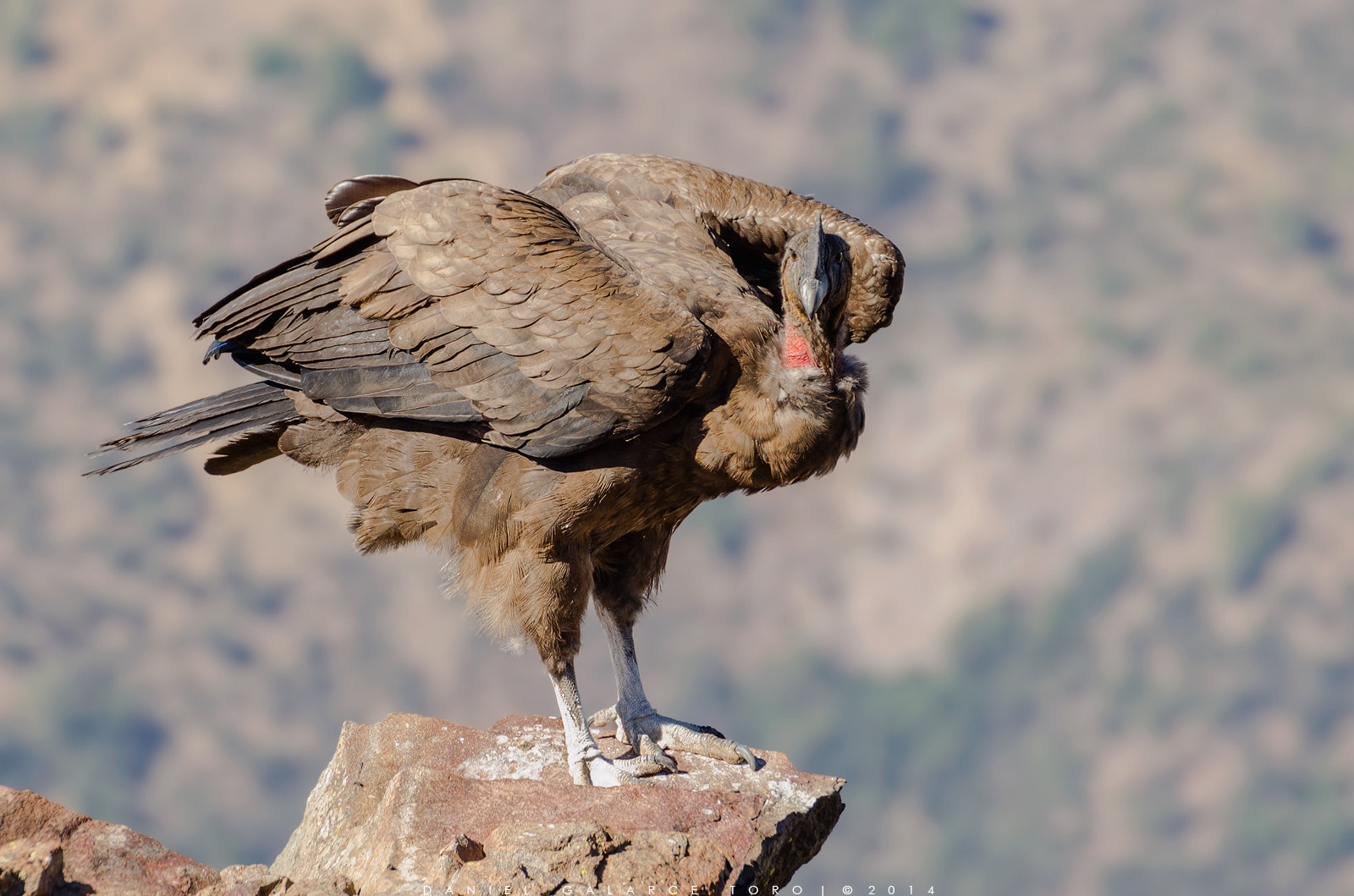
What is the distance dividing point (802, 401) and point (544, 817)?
1.89 metres

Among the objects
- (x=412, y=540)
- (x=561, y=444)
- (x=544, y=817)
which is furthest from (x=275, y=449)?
(x=544, y=817)

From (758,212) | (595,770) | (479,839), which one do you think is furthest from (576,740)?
(758,212)

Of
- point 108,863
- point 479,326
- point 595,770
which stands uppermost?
point 479,326

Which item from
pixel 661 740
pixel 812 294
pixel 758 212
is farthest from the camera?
pixel 758 212

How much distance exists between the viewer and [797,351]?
509cm

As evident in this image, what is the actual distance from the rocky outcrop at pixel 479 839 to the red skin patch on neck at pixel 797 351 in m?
1.73

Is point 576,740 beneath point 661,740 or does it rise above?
beneath

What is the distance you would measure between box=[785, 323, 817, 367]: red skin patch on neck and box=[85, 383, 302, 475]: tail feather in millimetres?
2261

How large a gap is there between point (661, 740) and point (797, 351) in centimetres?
208

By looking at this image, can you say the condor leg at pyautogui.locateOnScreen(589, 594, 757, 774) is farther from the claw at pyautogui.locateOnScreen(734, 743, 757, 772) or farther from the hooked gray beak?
the hooked gray beak

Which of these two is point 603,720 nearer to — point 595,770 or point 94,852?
point 595,770

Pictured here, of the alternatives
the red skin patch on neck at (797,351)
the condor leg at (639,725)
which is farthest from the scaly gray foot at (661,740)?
the red skin patch on neck at (797,351)

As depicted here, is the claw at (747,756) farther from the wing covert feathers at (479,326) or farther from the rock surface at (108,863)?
the rock surface at (108,863)

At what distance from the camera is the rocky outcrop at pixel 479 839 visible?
412 cm
